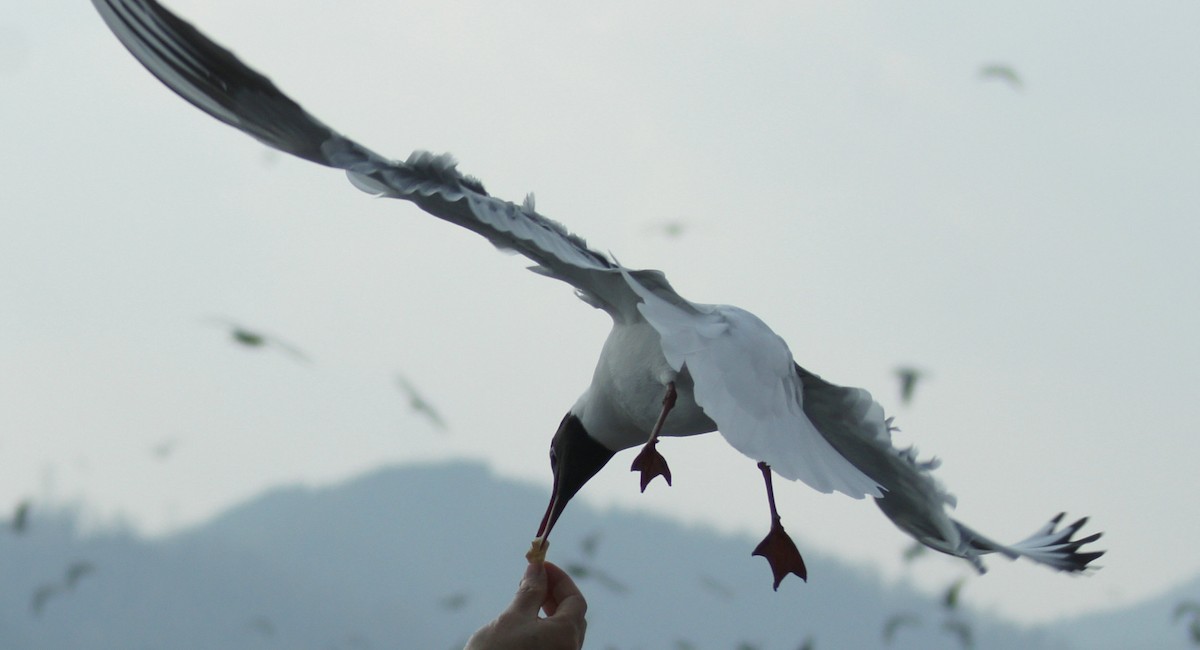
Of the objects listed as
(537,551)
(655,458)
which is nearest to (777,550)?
(655,458)

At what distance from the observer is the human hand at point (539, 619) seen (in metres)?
1.08

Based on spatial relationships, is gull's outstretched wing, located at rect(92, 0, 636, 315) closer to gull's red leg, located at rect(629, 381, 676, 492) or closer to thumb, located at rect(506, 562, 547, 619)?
gull's red leg, located at rect(629, 381, 676, 492)

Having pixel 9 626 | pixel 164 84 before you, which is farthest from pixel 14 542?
pixel 164 84

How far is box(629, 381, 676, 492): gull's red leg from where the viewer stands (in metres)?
1.48

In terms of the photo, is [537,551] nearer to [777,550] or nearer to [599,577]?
[777,550]

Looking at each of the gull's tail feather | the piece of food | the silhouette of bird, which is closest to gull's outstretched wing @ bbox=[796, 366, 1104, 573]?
the gull's tail feather

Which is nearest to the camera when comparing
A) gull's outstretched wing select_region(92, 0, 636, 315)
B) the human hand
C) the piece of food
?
the human hand

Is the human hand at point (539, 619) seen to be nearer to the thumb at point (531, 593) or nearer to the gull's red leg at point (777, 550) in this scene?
the thumb at point (531, 593)

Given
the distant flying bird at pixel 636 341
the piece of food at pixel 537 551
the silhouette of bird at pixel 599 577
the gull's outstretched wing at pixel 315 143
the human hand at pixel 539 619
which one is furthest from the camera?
the silhouette of bird at pixel 599 577

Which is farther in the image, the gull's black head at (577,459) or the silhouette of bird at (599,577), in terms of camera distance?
the silhouette of bird at (599,577)

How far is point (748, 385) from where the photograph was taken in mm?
1363

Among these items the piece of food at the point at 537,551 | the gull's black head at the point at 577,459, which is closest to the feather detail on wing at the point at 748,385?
the piece of food at the point at 537,551

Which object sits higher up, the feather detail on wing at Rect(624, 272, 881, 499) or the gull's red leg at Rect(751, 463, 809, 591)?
the feather detail on wing at Rect(624, 272, 881, 499)

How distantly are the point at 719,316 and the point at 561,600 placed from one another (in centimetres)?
44
